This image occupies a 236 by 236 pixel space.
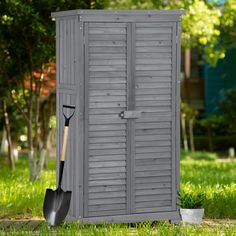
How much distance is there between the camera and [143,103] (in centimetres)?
864

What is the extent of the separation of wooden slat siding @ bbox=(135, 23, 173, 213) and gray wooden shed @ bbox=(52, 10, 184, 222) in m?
0.01

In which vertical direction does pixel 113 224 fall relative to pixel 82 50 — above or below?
below

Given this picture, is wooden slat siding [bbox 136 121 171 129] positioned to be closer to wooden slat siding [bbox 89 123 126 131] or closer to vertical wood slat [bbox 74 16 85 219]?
wooden slat siding [bbox 89 123 126 131]

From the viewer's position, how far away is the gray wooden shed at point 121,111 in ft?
→ 27.5

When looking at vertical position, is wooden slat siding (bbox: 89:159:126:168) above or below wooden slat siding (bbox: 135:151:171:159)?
below

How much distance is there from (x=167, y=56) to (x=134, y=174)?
126 cm

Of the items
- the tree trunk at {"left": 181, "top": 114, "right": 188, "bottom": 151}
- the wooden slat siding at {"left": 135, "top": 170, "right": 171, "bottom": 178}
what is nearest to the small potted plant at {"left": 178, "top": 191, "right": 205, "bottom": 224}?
A: the wooden slat siding at {"left": 135, "top": 170, "right": 171, "bottom": 178}

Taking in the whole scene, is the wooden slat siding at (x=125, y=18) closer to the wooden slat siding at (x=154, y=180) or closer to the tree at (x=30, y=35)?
the wooden slat siding at (x=154, y=180)

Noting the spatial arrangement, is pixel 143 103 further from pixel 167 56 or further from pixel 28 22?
pixel 28 22

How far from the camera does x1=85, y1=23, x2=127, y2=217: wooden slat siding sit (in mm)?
8398

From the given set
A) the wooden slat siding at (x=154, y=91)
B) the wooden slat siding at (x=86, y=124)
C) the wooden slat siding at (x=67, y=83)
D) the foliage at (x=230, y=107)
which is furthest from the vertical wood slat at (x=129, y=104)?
the foliage at (x=230, y=107)

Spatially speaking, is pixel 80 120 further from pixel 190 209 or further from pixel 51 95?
pixel 51 95

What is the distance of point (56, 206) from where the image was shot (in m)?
8.34

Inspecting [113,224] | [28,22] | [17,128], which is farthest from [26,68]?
[17,128]
